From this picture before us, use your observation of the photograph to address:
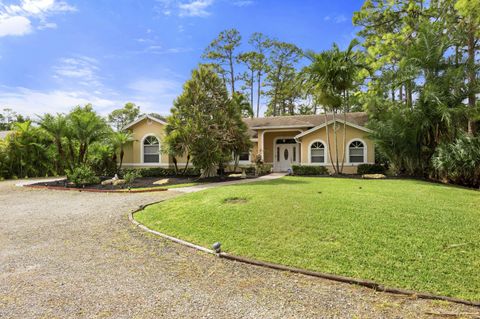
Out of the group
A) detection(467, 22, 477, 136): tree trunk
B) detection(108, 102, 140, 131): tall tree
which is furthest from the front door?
detection(108, 102, 140, 131): tall tree

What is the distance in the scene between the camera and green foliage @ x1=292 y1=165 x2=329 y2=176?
1834cm

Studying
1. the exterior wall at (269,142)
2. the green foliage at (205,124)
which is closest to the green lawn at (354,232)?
the green foliage at (205,124)

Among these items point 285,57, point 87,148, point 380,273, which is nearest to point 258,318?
point 380,273

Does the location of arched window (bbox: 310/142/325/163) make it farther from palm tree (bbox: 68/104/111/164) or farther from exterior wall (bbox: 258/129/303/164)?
palm tree (bbox: 68/104/111/164)

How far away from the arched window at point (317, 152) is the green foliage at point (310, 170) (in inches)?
43.1

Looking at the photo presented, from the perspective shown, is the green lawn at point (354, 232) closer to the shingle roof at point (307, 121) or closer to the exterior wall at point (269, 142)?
the shingle roof at point (307, 121)

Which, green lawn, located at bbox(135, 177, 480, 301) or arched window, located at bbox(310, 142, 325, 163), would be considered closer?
green lawn, located at bbox(135, 177, 480, 301)

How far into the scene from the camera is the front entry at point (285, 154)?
22848 mm

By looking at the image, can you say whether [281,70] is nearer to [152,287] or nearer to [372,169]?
[372,169]

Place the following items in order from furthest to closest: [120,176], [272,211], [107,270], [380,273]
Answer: [120,176]
[272,211]
[107,270]
[380,273]

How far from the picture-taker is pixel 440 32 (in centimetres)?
1512

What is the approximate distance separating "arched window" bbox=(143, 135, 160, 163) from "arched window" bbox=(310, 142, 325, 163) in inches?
451

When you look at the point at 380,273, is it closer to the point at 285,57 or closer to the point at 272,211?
the point at 272,211

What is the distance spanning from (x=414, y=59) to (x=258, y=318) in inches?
634
